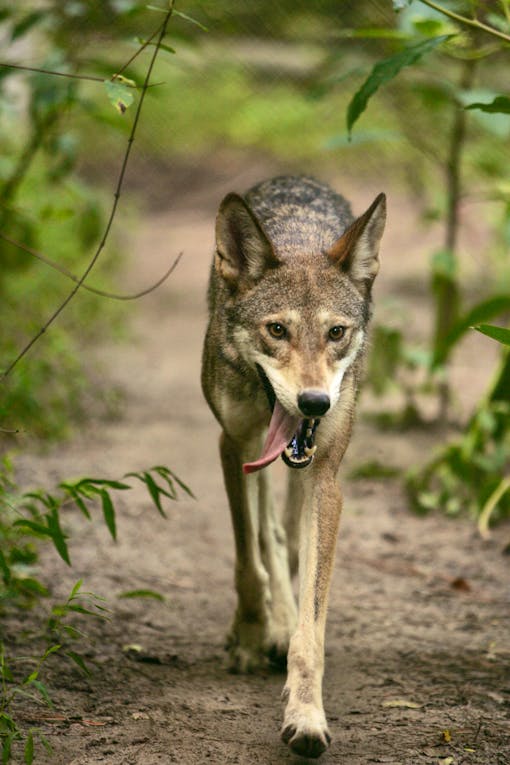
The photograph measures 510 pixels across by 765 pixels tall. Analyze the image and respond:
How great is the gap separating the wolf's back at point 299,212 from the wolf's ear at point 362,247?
232 millimetres

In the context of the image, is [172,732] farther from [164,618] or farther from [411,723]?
[164,618]

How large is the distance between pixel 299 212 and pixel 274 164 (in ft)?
36.9

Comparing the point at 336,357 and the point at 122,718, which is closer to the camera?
the point at 122,718

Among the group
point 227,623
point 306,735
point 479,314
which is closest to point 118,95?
point 306,735

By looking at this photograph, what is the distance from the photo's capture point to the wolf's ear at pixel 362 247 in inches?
153

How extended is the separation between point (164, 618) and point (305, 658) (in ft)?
4.50

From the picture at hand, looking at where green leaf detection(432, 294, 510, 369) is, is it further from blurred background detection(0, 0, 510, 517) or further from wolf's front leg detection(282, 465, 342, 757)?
wolf's front leg detection(282, 465, 342, 757)

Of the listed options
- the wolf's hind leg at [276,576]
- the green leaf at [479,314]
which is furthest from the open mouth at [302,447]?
the green leaf at [479,314]

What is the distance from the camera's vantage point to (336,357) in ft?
12.1

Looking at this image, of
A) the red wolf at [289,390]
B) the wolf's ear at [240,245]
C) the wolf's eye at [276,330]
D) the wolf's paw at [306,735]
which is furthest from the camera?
the wolf's ear at [240,245]

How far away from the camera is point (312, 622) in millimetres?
3506

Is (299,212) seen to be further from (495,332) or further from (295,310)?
(495,332)

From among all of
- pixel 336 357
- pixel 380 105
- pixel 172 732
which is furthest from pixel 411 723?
pixel 380 105

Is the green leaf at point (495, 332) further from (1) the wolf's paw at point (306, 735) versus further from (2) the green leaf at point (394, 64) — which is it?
(1) the wolf's paw at point (306, 735)
